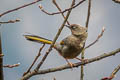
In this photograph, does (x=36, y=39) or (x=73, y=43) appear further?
(x=73, y=43)

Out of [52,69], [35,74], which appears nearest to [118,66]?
[52,69]

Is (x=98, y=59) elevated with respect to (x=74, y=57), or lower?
elevated

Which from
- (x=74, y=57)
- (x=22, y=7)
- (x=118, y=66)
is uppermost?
(x=22, y=7)

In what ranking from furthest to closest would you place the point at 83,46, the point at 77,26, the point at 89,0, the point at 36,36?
1. the point at 77,26
2. the point at 83,46
3. the point at 36,36
4. the point at 89,0

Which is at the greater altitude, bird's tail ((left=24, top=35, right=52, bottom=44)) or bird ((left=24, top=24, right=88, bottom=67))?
bird's tail ((left=24, top=35, right=52, bottom=44))

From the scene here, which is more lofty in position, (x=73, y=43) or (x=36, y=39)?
(x=36, y=39)

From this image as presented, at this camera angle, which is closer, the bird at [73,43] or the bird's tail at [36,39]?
the bird's tail at [36,39]

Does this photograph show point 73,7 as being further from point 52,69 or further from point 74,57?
point 74,57

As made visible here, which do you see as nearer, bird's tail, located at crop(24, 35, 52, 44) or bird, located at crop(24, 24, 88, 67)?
bird's tail, located at crop(24, 35, 52, 44)

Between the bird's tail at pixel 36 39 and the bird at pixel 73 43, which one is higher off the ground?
the bird's tail at pixel 36 39

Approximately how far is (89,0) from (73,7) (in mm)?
823

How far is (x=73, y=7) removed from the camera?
315cm

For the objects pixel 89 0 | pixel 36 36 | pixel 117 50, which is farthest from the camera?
pixel 36 36

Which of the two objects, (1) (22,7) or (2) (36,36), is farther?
(2) (36,36)
